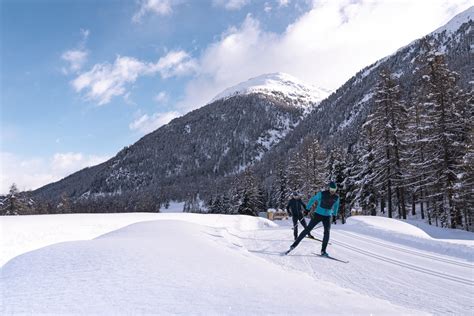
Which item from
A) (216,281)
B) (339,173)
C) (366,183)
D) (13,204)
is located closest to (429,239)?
(216,281)

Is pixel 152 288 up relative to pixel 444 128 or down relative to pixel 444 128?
down

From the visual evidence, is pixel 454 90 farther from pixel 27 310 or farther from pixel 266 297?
pixel 27 310

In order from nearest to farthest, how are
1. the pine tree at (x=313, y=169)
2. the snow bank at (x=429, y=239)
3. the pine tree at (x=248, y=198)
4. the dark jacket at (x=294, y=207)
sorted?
the snow bank at (x=429, y=239)
the dark jacket at (x=294, y=207)
the pine tree at (x=313, y=169)
the pine tree at (x=248, y=198)

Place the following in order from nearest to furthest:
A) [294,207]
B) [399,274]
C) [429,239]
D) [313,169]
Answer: [399,274]
[429,239]
[294,207]
[313,169]

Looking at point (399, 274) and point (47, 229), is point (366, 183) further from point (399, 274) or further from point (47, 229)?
point (47, 229)

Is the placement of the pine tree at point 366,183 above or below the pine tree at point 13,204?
above

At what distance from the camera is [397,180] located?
1134 inches

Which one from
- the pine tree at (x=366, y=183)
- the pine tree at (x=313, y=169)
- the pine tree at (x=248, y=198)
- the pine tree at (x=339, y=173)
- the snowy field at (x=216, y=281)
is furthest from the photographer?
the pine tree at (x=248, y=198)

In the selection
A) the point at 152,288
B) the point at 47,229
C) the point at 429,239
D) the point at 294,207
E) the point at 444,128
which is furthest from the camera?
the point at 444,128

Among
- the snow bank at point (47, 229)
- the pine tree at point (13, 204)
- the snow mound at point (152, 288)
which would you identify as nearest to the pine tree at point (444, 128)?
the snow bank at point (47, 229)

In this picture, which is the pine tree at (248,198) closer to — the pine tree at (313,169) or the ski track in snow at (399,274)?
the pine tree at (313,169)

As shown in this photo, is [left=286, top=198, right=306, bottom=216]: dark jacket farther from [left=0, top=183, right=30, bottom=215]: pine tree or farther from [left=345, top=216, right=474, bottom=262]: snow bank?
[left=0, top=183, right=30, bottom=215]: pine tree

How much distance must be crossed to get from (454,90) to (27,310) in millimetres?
28242

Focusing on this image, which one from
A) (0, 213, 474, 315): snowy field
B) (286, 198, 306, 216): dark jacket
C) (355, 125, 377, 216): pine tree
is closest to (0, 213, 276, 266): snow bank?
(0, 213, 474, 315): snowy field
